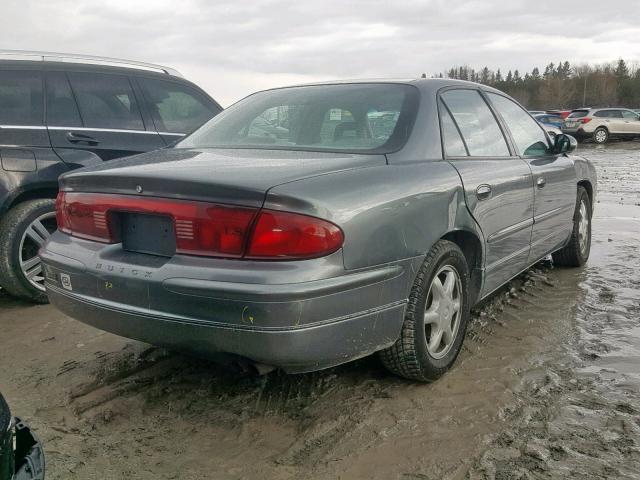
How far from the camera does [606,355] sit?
333 cm

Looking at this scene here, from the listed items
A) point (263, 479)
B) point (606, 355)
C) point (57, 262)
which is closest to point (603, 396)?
point (606, 355)

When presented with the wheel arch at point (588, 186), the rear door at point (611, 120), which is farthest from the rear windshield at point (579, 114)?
the wheel arch at point (588, 186)

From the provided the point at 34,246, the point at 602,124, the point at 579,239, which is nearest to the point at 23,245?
the point at 34,246

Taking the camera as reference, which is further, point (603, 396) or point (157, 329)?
point (603, 396)

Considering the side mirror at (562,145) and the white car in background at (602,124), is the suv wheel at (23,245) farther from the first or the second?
the white car in background at (602,124)

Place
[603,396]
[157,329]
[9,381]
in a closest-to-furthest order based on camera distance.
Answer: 1. [157,329]
2. [603,396]
3. [9,381]

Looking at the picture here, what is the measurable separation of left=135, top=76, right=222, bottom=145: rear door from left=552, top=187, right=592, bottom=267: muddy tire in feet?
10.7

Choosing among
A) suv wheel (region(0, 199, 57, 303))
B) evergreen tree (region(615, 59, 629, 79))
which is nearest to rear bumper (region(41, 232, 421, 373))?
suv wheel (region(0, 199, 57, 303))

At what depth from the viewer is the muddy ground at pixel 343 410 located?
2.33 metres

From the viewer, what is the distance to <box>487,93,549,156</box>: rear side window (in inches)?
161

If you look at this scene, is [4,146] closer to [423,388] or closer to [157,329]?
[157,329]

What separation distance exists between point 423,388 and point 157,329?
134cm

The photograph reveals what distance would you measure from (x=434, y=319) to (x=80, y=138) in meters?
3.04

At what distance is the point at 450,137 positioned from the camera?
127 inches
